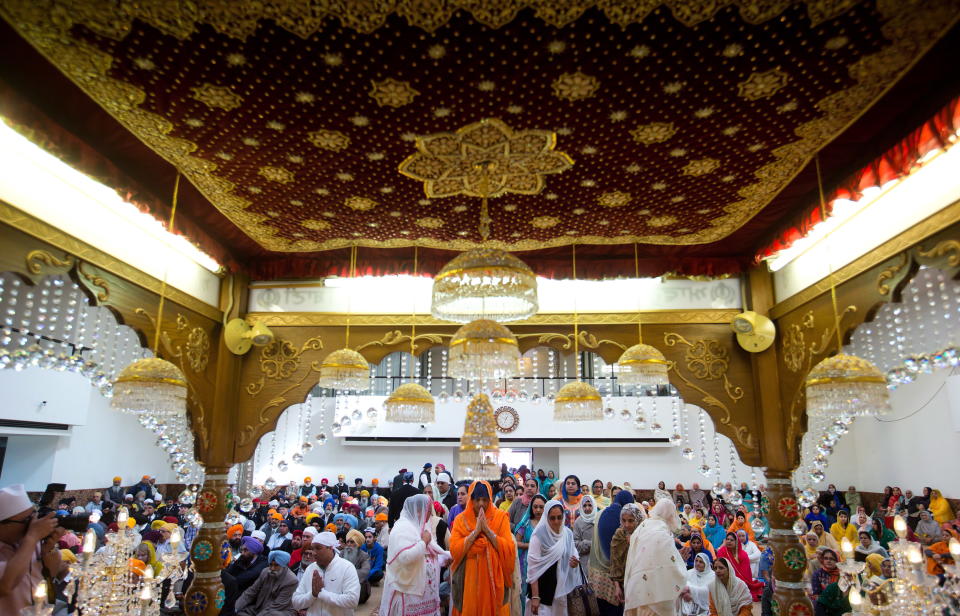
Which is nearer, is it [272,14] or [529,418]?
[272,14]

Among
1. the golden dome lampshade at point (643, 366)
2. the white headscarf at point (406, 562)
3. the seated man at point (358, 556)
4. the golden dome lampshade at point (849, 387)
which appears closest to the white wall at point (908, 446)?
the golden dome lampshade at point (643, 366)


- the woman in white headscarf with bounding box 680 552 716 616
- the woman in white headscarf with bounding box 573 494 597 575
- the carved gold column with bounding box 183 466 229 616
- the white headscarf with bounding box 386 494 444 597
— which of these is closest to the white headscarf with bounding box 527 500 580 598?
the woman in white headscarf with bounding box 573 494 597 575

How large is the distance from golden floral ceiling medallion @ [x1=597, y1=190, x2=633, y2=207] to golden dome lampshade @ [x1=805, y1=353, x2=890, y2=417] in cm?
144

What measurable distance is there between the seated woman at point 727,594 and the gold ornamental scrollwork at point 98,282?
4613 millimetres

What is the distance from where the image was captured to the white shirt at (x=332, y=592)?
13.1ft

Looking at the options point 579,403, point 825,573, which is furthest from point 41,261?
point 825,573

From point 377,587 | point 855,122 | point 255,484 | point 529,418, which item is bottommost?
point 377,587

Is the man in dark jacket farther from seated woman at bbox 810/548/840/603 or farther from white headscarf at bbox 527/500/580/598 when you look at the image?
seated woman at bbox 810/548/840/603

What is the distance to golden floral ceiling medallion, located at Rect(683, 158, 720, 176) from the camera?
126 inches

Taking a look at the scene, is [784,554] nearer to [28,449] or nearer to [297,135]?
[297,135]

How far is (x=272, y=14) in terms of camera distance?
2.07 meters

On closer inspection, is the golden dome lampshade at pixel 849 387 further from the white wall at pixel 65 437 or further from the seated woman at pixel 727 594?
the white wall at pixel 65 437

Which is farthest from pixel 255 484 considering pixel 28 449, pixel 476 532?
pixel 476 532

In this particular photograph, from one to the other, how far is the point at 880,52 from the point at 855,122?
2.65ft
